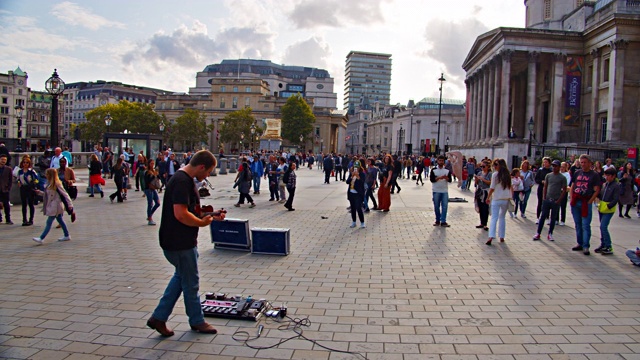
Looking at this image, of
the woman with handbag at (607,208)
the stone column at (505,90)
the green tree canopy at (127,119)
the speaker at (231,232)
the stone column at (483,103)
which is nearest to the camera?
the speaker at (231,232)

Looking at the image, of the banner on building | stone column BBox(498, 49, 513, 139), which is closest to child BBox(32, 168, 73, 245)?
stone column BBox(498, 49, 513, 139)

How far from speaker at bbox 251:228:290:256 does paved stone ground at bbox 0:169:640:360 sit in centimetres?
22

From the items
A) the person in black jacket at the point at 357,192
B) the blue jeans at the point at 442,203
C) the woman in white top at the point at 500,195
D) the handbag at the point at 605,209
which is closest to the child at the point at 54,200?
the person in black jacket at the point at 357,192

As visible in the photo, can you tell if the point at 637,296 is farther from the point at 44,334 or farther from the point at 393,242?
the point at 44,334

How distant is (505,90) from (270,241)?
4239 centimetres

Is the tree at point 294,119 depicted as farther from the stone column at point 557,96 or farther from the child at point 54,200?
the child at point 54,200

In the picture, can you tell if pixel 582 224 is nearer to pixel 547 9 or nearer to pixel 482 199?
pixel 482 199

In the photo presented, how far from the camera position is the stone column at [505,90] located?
45.1 m

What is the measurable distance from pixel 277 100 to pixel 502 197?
95.6m

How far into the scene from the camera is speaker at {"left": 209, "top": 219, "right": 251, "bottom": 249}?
943 cm

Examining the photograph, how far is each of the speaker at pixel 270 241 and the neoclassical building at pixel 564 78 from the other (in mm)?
31758

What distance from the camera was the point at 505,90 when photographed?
151 feet

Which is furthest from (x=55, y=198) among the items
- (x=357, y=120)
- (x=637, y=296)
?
(x=357, y=120)

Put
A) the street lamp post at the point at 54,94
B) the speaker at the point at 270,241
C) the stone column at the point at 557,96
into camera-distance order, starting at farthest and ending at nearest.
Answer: the stone column at the point at 557,96
the street lamp post at the point at 54,94
the speaker at the point at 270,241
